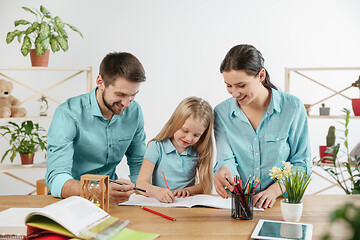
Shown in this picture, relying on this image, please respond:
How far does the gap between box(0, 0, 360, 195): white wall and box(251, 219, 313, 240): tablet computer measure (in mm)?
2736

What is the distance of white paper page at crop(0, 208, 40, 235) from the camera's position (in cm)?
131

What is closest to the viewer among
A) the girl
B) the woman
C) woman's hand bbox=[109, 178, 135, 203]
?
woman's hand bbox=[109, 178, 135, 203]

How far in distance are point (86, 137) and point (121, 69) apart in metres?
0.40

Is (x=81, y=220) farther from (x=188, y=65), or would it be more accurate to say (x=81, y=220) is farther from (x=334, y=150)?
(x=188, y=65)

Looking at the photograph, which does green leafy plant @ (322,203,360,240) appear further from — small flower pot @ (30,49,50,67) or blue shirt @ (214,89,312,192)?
small flower pot @ (30,49,50,67)

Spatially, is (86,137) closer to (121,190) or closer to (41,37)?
(121,190)

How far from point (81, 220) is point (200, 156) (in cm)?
103

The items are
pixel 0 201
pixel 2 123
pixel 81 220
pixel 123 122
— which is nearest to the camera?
pixel 81 220

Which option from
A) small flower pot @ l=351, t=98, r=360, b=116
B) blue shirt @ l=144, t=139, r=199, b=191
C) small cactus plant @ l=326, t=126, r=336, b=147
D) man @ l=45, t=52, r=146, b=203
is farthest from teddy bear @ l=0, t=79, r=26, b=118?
small flower pot @ l=351, t=98, r=360, b=116

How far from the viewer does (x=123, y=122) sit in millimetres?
2191

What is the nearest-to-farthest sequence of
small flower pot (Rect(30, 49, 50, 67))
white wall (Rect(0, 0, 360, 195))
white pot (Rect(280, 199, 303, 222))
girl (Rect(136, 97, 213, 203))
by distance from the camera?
white pot (Rect(280, 199, 303, 222)) < girl (Rect(136, 97, 213, 203)) < small flower pot (Rect(30, 49, 50, 67)) < white wall (Rect(0, 0, 360, 195))

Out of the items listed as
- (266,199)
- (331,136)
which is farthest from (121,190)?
(331,136)

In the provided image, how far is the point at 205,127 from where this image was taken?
2.16 meters

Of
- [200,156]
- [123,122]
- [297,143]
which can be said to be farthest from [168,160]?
[297,143]
